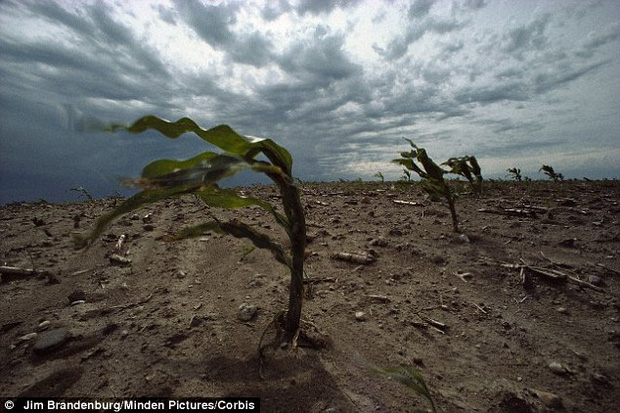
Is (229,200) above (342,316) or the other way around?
above

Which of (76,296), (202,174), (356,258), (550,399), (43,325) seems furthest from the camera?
(356,258)

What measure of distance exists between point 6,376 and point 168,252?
60.0 inches

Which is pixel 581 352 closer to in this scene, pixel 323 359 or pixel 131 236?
pixel 323 359

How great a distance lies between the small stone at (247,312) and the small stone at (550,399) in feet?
5.09

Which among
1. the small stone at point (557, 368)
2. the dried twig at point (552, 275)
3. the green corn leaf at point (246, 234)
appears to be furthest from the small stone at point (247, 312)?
the dried twig at point (552, 275)

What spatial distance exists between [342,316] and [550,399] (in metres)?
1.09

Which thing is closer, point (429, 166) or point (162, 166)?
point (162, 166)

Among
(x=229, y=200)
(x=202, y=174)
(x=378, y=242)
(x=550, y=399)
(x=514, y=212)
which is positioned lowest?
(x=550, y=399)

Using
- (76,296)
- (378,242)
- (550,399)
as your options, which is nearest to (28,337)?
(76,296)

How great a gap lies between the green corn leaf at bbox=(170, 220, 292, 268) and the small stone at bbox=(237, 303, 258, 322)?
636 millimetres

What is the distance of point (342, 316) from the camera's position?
203cm

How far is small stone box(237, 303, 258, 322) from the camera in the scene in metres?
1.96

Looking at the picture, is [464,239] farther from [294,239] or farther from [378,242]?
[294,239]

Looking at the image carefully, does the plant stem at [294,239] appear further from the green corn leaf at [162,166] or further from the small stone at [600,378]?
the small stone at [600,378]
